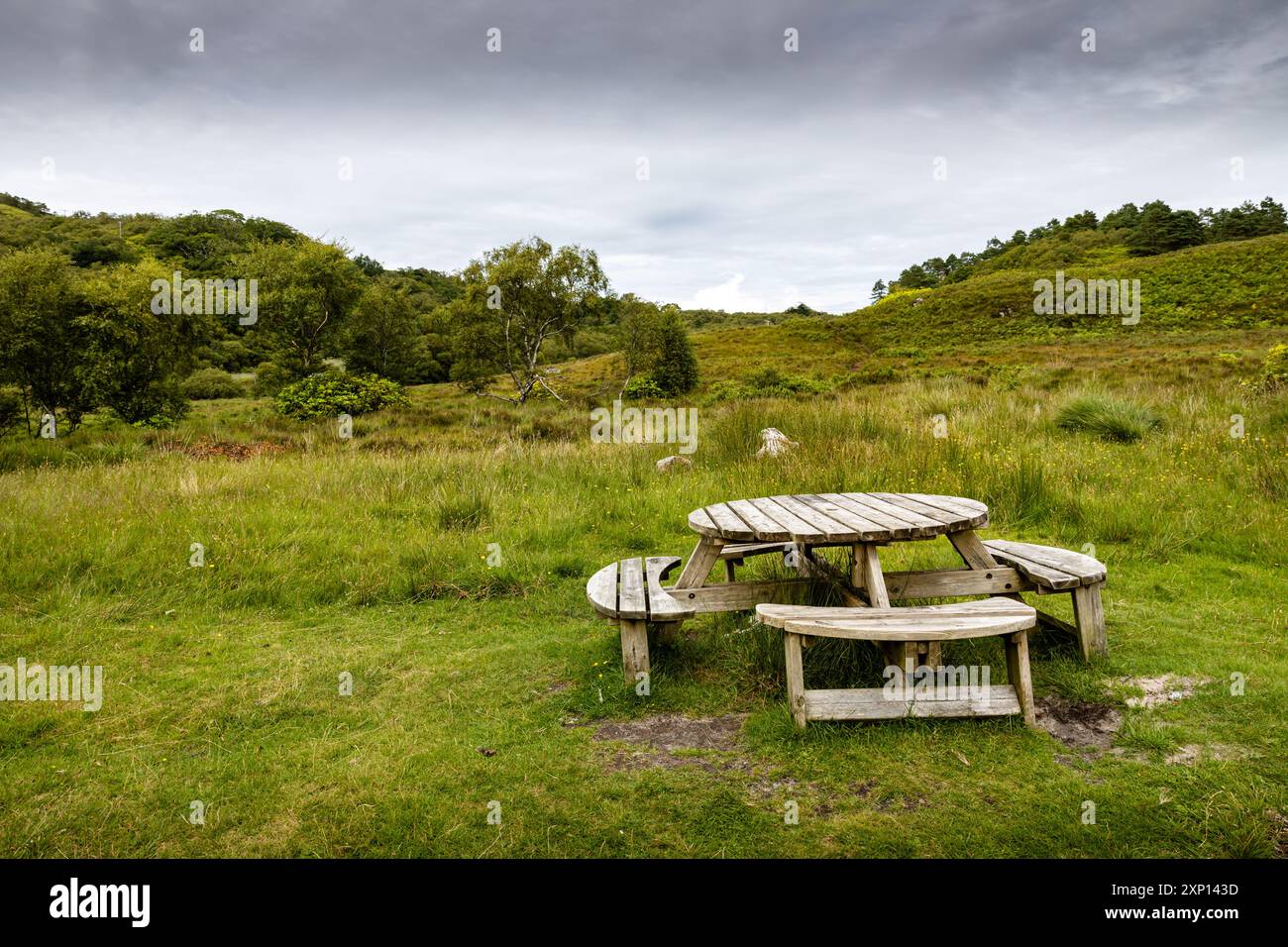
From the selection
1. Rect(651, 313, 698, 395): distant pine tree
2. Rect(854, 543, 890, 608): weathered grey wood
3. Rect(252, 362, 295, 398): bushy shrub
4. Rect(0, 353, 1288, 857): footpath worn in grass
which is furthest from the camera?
Rect(651, 313, 698, 395): distant pine tree

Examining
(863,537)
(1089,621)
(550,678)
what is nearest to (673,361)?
(550,678)

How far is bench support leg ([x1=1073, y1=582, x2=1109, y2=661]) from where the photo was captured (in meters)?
3.75

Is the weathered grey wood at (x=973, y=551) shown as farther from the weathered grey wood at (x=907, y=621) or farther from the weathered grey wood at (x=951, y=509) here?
the weathered grey wood at (x=907, y=621)

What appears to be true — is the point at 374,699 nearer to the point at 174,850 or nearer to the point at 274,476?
the point at 174,850

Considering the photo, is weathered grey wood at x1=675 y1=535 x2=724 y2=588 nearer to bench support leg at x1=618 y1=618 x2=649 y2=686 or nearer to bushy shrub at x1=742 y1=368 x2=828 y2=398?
bench support leg at x1=618 y1=618 x2=649 y2=686

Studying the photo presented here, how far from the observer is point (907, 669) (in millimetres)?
3234

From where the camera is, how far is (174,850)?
2.45 meters

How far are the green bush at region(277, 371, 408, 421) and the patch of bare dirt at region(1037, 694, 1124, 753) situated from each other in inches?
947

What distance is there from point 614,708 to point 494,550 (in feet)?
9.31

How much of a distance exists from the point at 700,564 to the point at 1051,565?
2101mm

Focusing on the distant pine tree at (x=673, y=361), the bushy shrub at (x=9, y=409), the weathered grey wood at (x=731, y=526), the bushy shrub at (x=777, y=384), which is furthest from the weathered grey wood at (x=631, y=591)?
the distant pine tree at (x=673, y=361)

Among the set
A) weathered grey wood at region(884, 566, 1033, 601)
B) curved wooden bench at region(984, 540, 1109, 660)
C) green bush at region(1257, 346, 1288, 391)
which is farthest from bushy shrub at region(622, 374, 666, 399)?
curved wooden bench at region(984, 540, 1109, 660)
